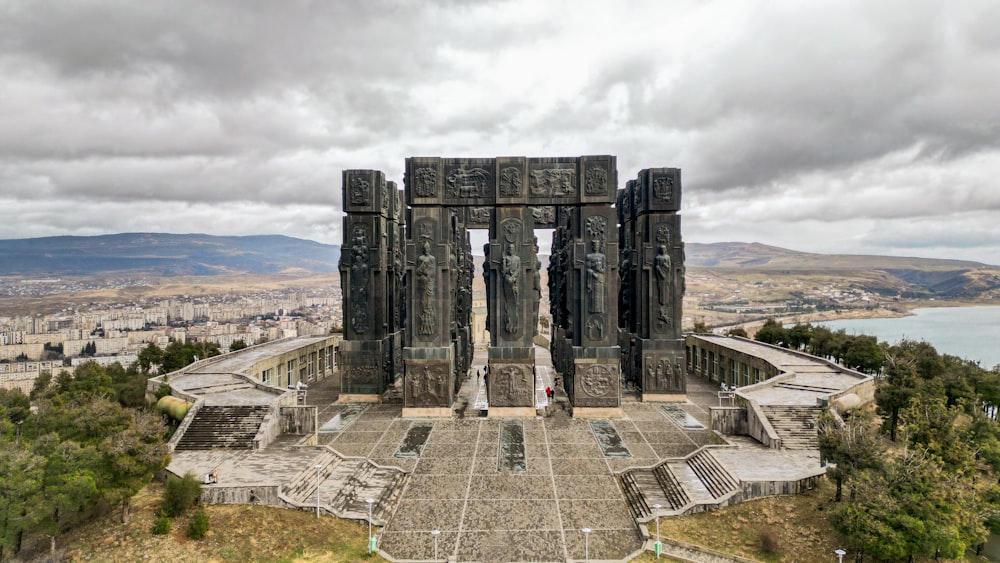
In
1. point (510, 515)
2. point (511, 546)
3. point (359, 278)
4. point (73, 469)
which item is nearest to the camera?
point (511, 546)

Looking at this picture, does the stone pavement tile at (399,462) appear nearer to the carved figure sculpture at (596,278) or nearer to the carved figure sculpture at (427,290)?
the carved figure sculpture at (427,290)

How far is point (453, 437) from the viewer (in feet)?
68.5

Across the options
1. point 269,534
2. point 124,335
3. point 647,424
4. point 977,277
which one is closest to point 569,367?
point 647,424

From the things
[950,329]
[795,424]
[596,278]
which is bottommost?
[950,329]

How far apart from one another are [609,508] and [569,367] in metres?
10.7

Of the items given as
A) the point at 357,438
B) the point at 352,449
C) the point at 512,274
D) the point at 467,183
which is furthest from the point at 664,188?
the point at 352,449

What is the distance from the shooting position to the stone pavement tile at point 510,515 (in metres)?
13.9

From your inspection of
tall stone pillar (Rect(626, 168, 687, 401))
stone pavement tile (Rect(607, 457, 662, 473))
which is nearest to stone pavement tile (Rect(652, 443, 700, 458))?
stone pavement tile (Rect(607, 457, 662, 473))

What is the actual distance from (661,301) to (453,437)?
13688 millimetres

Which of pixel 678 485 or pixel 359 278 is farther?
pixel 359 278

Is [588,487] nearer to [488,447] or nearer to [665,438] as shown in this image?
[488,447]

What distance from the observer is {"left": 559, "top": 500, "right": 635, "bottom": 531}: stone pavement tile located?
13.9 m

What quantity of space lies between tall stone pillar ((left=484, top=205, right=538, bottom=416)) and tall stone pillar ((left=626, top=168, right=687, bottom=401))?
7.21 metres

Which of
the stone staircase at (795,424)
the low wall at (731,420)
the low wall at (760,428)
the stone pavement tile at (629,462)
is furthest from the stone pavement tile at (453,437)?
the stone staircase at (795,424)
